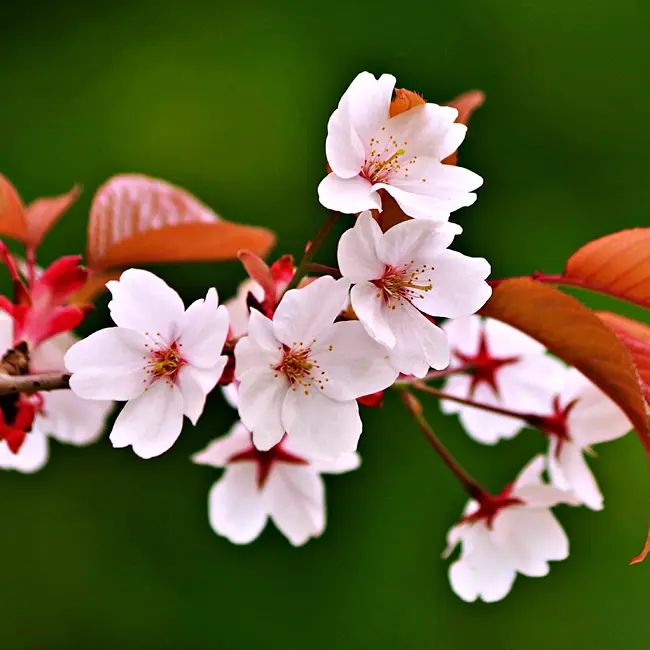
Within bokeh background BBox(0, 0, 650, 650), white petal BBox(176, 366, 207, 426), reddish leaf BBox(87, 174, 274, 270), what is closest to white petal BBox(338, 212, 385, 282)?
white petal BBox(176, 366, 207, 426)

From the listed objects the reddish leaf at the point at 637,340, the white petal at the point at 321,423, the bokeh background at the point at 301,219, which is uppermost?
the reddish leaf at the point at 637,340

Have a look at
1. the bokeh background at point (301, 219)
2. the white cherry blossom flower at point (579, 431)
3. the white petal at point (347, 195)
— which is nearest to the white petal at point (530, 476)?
the white cherry blossom flower at point (579, 431)

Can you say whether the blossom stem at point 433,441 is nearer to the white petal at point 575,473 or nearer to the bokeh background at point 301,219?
the white petal at point 575,473

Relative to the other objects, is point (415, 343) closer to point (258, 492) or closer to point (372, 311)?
point (372, 311)

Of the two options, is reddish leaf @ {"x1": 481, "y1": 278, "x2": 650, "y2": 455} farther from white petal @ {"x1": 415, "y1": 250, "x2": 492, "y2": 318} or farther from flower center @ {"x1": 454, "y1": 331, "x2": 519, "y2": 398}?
flower center @ {"x1": 454, "y1": 331, "x2": 519, "y2": 398}

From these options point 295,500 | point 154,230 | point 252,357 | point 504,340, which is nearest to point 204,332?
point 252,357

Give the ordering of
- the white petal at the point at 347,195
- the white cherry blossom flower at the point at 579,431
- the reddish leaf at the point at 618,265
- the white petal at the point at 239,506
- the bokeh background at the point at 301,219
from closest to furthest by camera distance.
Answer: the white petal at the point at 347,195 < the reddish leaf at the point at 618,265 < the white cherry blossom flower at the point at 579,431 < the white petal at the point at 239,506 < the bokeh background at the point at 301,219
